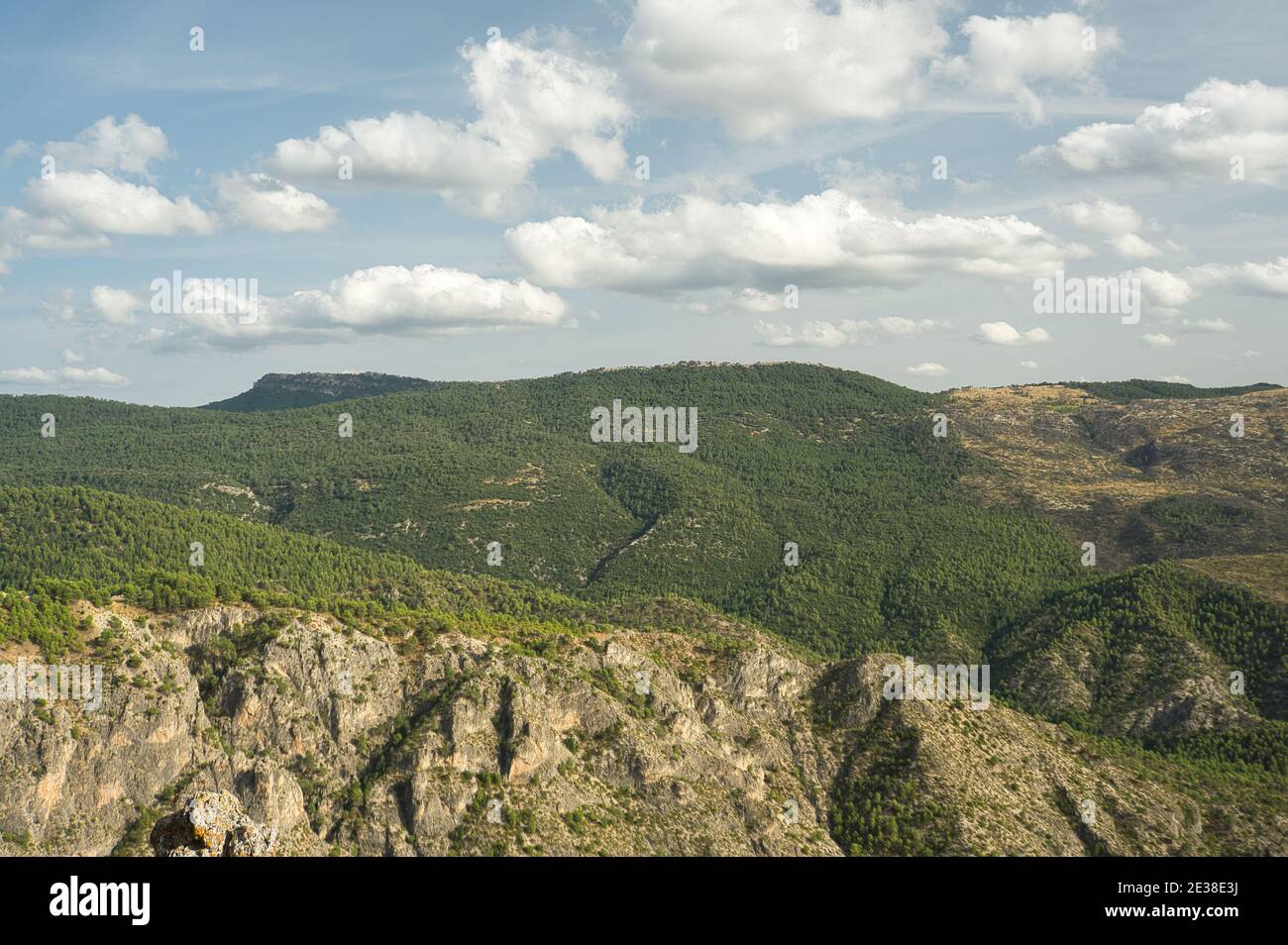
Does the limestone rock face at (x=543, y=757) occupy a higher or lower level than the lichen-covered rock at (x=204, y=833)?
lower

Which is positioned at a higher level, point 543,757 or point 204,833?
point 204,833

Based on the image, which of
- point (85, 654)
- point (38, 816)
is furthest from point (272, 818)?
point (85, 654)

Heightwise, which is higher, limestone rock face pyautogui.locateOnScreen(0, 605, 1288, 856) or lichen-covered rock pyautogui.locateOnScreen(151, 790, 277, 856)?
lichen-covered rock pyautogui.locateOnScreen(151, 790, 277, 856)

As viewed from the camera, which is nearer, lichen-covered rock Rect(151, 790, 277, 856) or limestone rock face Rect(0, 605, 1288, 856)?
lichen-covered rock Rect(151, 790, 277, 856)

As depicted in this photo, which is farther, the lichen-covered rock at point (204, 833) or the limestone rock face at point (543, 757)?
the limestone rock face at point (543, 757)

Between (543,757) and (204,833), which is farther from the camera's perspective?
(543,757)
